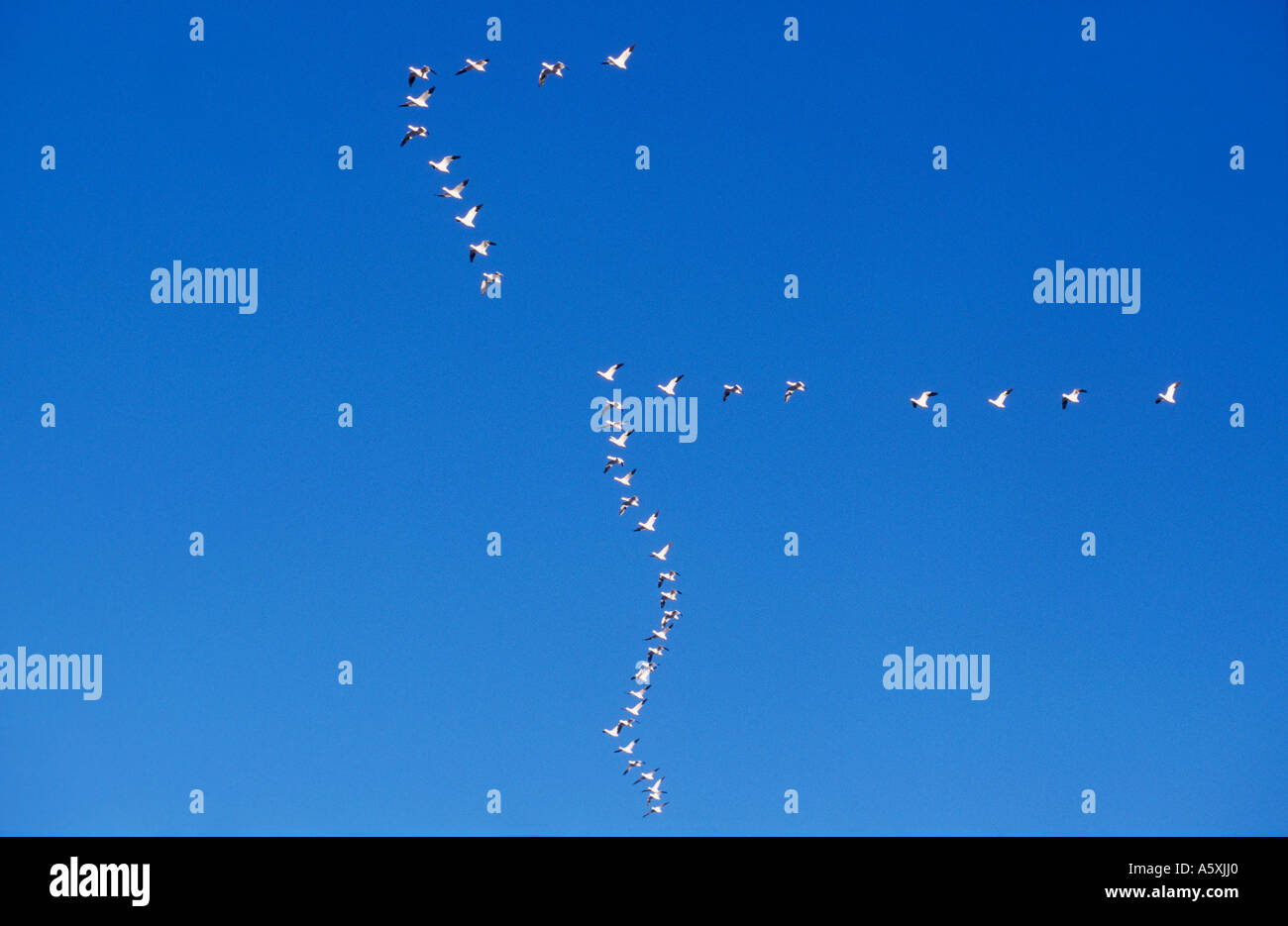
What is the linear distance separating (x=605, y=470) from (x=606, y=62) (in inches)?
257

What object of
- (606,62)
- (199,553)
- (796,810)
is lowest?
(796,810)

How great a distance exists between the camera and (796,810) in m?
22.4
